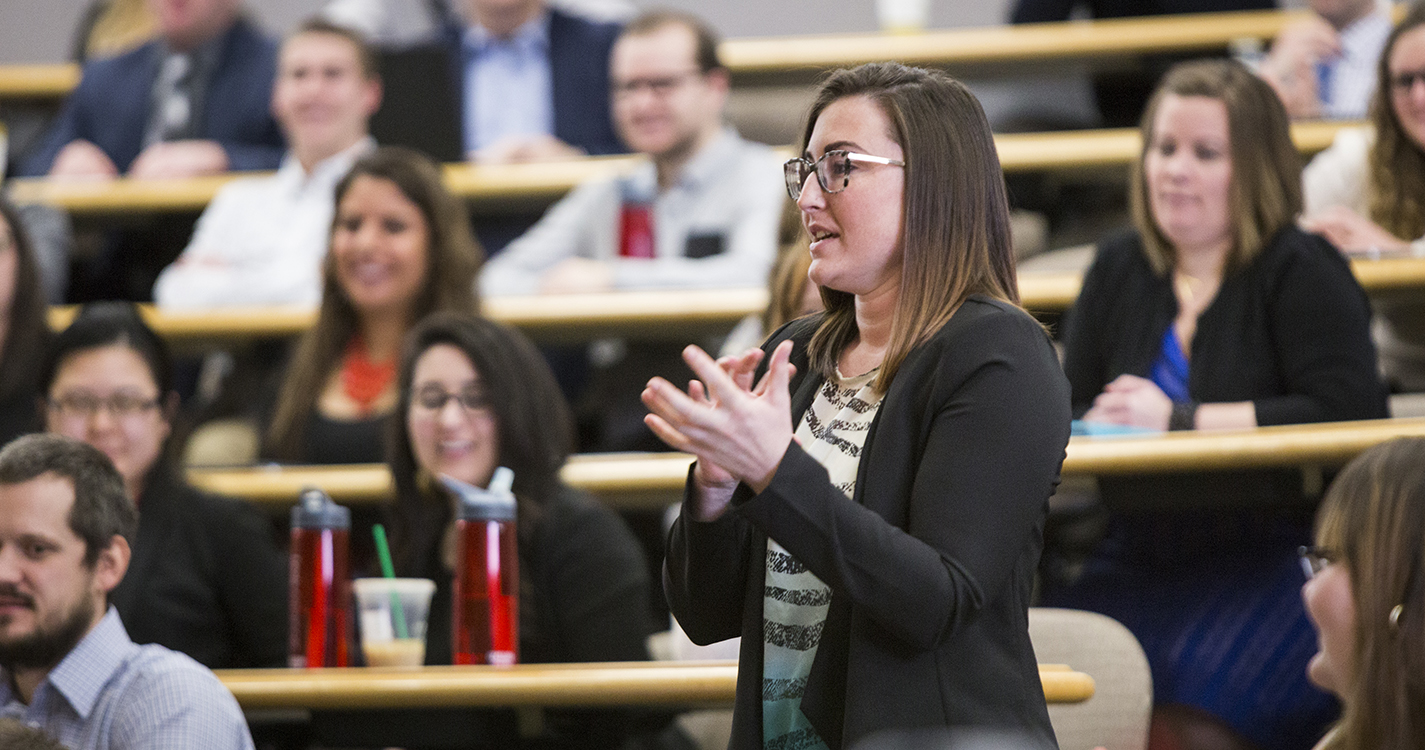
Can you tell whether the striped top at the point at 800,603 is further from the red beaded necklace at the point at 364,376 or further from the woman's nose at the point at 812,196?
the red beaded necklace at the point at 364,376

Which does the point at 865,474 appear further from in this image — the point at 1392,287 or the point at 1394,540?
the point at 1392,287

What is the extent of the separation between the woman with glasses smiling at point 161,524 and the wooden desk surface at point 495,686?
1.73ft

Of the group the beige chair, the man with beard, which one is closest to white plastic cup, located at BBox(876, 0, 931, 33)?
the beige chair

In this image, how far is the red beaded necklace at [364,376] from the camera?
8.41 ft

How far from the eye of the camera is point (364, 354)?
2629mm

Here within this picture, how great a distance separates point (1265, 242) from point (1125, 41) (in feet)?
3.86

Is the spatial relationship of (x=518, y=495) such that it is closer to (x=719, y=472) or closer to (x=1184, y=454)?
(x=1184, y=454)

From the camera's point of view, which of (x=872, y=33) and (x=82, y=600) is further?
(x=872, y=33)

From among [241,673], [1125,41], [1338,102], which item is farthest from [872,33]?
[241,673]

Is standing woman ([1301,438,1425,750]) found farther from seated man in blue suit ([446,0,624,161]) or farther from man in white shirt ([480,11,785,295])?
seated man in blue suit ([446,0,624,161])

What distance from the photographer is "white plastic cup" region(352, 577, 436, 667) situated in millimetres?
1694

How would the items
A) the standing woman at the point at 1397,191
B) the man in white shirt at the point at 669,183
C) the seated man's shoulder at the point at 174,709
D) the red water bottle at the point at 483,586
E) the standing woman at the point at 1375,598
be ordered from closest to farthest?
the standing woman at the point at 1375,598, the seated man's shoulder at the point at 174,709, the red water bottle at the point at 483,586, the standing woman at the point at 1397,191, the man in white shirt at the point at 669,183

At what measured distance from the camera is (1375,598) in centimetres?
123

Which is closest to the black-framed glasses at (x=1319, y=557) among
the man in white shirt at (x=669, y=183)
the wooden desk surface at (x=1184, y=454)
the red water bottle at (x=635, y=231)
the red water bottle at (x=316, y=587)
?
the wooden desk surface at (x=1184, y=454)
